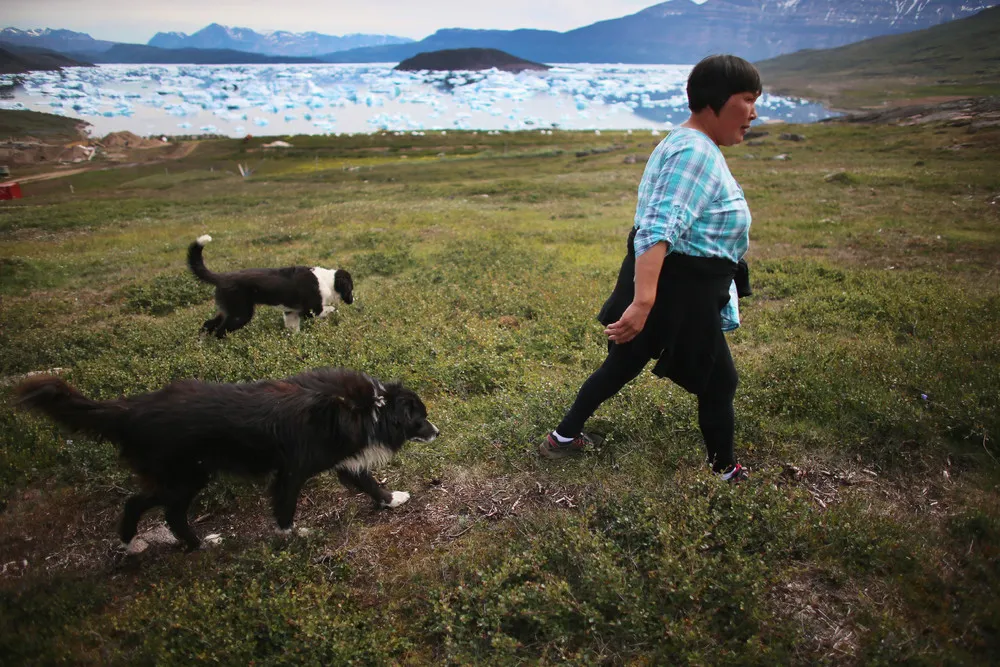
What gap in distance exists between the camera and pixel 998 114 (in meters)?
26.5

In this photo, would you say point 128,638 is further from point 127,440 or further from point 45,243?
point 45,243

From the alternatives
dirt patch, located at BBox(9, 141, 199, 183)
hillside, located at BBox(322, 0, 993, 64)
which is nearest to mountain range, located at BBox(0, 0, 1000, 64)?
hillside, located at BBox(322, 0, 993, 64)

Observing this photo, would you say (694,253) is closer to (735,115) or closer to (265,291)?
(735,115)

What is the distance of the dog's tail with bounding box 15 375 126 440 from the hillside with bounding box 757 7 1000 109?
4289 centimetres

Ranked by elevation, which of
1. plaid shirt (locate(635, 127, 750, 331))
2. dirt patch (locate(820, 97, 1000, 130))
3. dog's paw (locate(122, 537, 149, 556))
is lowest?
dog's paw (locate(122, 537, 149, 556))

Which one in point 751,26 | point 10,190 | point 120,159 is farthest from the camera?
point 751,26

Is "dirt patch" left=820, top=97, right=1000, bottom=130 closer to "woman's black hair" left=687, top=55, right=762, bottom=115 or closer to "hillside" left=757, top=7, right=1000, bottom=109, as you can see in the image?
"hillside" left=757, top=7, right=1000, bottom=109

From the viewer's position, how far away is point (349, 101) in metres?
96.8

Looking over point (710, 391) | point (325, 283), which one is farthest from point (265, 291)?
point (710, 391)

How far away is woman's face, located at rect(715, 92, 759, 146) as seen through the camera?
9.41 ft

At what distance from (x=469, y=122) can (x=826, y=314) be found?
7862 centimetres

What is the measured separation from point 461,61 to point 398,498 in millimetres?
147485

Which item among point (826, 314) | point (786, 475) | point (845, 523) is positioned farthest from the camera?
point (826, 314)

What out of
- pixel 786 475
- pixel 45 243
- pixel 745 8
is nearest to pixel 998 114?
pixel 786 475
